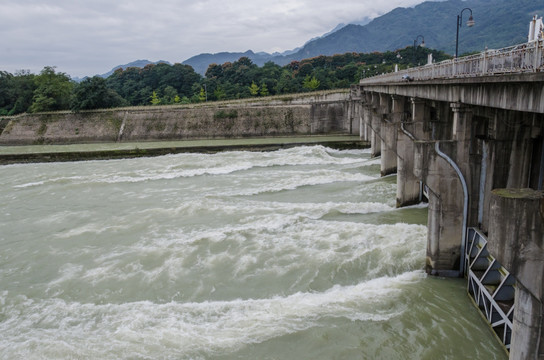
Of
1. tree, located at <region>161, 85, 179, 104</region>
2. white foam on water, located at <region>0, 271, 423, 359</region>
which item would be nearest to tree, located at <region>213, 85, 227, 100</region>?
tree, located at <region>161, 85, 179, 104</region>

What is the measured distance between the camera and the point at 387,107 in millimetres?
30031

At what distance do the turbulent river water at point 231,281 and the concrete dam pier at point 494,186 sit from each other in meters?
0.87

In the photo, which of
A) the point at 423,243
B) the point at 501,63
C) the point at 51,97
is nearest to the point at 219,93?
the point at 51,97

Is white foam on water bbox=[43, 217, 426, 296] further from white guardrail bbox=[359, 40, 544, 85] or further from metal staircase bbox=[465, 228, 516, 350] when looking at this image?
white guardrail bbox=[359, 40, 544, 85]

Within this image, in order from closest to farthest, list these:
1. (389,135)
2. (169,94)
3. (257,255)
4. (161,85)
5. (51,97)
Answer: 1. (257,255)
2. (389,135)
3. (51,97)
4. (169,94)
5. (161,85)

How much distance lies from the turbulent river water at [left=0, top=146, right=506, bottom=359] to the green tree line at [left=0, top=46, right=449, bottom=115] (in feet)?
146

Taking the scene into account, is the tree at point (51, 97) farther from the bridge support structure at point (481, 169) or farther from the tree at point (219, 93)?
the bridge support structure at point (481, 169)

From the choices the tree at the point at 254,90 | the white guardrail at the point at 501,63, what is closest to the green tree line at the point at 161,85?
the tree at the point at 254,90

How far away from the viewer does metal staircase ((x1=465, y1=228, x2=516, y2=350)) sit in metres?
8.41

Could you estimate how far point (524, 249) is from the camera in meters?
6.02

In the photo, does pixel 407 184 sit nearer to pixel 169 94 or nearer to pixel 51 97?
pixel 51 97

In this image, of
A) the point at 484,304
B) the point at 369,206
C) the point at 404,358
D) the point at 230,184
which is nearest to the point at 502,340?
the point at 484,304

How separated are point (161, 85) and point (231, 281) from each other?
85002 millimetres

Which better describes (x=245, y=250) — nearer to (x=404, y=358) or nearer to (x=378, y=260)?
(x=378, y=260)
